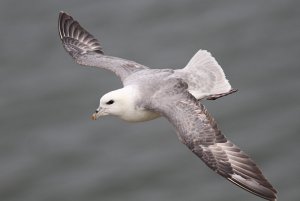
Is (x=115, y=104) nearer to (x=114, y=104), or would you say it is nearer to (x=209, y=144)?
(x=114, y=104)

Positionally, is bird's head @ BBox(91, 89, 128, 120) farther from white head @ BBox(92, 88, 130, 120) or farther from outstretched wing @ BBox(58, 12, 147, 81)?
outstretched wing @ BBox(58, 12, 147, 81)

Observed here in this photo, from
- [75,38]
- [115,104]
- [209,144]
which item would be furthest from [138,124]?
[209,144]

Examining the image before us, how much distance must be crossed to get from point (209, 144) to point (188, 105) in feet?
1.99

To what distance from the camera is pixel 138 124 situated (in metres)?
15.2

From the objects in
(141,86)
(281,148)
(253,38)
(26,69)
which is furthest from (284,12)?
(141,86)

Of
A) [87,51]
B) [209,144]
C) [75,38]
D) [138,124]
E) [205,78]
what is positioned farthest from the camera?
[138,124]

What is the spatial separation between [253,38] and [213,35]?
2.39ft

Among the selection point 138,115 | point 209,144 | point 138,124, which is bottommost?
point 209,144

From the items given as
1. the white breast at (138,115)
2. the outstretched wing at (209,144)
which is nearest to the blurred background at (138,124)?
the white breast at (138,115)

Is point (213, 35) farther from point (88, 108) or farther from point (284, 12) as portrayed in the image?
point (88, 108)

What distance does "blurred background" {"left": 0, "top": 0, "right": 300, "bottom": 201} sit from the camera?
46.5ft

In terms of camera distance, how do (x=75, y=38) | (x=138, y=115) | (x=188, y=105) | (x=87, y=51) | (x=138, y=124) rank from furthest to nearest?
(x=138, y=124) → (x=75, y=38) → (x=87, y=51) → (x=138, y=115) → (x=188, y=105)

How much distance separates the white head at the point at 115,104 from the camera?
1048 centimetres

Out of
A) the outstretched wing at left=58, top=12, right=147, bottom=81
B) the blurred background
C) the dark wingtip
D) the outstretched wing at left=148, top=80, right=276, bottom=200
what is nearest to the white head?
the outstretched wing at left=148, top=80, right=276, bottom=200
